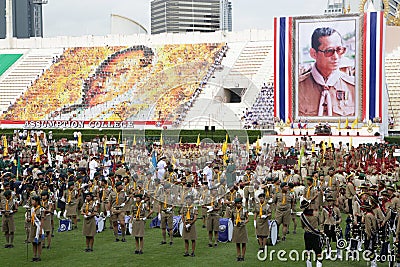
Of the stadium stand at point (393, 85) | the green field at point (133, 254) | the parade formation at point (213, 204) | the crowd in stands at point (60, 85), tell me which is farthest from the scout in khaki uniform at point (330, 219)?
the crowd in stands at point (60, 85)

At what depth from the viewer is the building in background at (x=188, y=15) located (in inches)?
5263

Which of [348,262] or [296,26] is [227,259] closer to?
[348,262]

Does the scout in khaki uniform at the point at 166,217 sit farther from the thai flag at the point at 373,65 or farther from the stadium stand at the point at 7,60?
the stadium stand at the point at 7,60

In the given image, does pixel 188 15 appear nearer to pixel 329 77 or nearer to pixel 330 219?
pixel 329 77

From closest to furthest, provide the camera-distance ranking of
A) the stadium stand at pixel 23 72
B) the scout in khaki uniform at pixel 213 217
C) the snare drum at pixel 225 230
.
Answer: the scout in khaki uniform at pixel 213 217 < the snare drum at pixel 225 230 < the stadium stand at pixel 23 72

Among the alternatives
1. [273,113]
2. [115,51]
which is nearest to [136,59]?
[115,51]

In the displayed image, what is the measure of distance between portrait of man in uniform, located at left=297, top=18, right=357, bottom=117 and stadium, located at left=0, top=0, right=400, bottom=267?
0.06 m

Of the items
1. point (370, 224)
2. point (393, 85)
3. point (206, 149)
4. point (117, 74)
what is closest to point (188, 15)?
point (117, 74)

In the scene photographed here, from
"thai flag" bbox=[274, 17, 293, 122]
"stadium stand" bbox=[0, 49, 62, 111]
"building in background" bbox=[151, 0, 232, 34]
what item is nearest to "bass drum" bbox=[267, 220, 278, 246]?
"thai flag" bbox=[274, 17, 293, 122]

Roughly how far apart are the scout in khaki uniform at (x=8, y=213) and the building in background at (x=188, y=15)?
387ft

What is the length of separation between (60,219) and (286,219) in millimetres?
4746

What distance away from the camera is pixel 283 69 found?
35.1 meters

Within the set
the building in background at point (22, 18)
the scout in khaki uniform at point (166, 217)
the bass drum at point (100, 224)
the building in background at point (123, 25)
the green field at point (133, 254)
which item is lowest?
the green field at point (133, 254)

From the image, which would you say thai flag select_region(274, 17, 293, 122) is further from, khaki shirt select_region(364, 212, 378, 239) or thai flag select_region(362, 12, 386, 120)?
khaki shirt select_region(364, 212, 378, 239)
